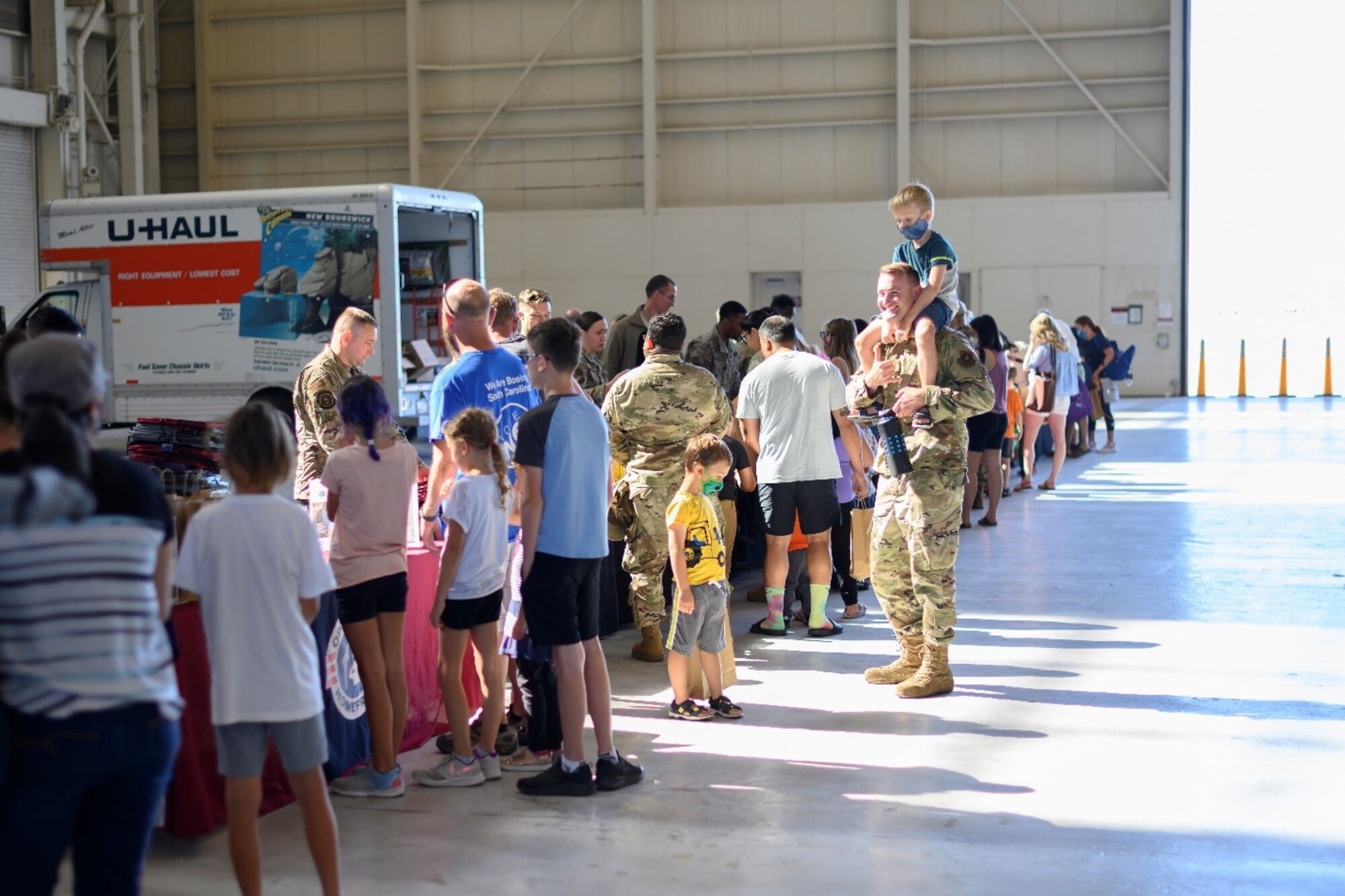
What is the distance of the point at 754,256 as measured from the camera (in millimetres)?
27203

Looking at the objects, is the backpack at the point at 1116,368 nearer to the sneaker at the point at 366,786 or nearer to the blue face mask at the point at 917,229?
the blue face mask at the point at 917,229

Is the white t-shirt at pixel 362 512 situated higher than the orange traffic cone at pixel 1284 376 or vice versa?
the orange traffic cone at pixel 1284 376

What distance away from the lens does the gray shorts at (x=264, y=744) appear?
11.7 feet

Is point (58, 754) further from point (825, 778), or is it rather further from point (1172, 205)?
point (1172, 205)

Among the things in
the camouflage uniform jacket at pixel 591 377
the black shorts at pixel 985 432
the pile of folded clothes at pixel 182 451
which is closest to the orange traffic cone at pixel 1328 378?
the black shorts at pixel 985 432

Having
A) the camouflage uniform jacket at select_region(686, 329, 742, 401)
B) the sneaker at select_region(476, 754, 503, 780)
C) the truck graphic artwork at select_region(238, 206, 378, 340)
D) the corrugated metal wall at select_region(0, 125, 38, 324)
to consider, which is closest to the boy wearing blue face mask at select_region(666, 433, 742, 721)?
the sneaker at select_region(476, 754, 503, 780)

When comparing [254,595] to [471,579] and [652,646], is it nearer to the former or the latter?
[471,579]

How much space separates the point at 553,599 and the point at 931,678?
7.41 feet

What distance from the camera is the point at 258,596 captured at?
3.48 m

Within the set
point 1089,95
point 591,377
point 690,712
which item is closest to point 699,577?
point 690,712

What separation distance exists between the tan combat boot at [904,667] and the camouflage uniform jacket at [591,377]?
2687 millimetres

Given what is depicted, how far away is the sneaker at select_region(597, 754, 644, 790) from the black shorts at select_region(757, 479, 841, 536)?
103 inches

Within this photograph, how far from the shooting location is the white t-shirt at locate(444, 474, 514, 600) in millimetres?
4961

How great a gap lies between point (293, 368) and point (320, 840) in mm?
11643
